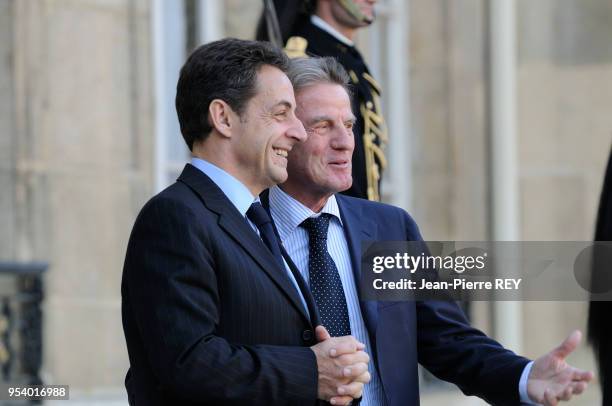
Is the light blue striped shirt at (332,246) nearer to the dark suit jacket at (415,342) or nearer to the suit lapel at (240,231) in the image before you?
the dark suit jacket at (415,342)

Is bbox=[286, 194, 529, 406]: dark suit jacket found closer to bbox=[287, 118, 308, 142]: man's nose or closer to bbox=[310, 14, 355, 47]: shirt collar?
bbox=[287, 118, 308, 142]: man's nose

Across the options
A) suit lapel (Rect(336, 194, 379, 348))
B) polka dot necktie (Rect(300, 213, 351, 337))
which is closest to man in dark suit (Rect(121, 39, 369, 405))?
polka dot necktie (Rect(300, 213, 351, 337))

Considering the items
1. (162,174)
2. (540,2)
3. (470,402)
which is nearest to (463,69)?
(540,2)

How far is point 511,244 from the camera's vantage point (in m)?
4.85


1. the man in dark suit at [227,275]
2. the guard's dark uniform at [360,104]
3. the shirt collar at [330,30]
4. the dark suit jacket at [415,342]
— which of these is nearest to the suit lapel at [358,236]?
the dark suit jacket at [415,342]

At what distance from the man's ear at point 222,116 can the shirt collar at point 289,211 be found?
0.49 m

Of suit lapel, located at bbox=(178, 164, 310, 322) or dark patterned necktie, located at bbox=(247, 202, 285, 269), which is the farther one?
dark patterned necktie, located at bbox=(247, 202, 285, 269)

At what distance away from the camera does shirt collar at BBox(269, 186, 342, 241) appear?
4.50 m

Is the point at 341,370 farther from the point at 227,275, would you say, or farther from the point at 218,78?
the point at 218,78

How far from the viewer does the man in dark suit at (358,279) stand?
170 inches

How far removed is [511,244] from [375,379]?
758mm

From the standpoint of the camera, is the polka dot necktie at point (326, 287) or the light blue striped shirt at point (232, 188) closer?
the light blue striped shirt at point (232, 188)

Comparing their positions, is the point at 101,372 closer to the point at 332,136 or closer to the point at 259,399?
the point at 332,136

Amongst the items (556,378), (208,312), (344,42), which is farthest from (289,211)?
(344,42)
